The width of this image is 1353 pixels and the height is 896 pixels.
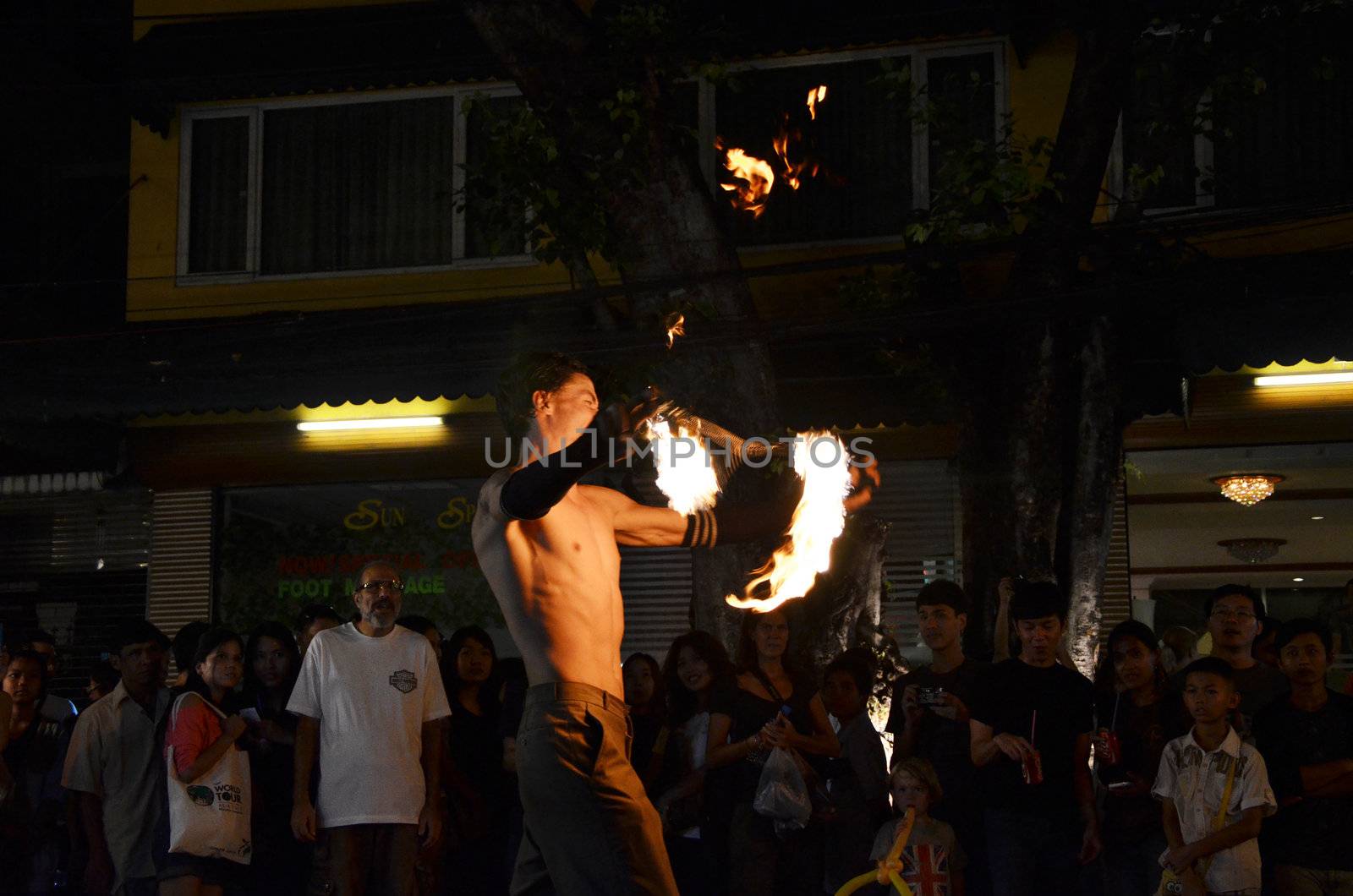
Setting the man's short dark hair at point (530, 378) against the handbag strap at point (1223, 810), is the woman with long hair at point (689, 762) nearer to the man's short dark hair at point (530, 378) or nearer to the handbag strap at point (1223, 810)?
the handbag strap at point (1223, 810)

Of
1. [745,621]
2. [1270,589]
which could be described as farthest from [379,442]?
[1270,589]

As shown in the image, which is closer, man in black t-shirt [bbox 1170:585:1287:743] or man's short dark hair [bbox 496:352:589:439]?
man's short dark hair [bbox 496:352:589:439]

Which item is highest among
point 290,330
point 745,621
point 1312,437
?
point 290,330

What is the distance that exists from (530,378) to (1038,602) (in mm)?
3289

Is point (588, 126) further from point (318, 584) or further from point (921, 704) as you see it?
point (318, 584)

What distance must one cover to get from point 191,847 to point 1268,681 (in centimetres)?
500

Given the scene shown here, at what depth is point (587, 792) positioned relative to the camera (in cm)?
433

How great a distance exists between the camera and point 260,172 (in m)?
13.2

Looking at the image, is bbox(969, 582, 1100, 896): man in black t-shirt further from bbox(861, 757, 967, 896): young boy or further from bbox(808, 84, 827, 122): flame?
bbox(808, 84, 827, 122): flame

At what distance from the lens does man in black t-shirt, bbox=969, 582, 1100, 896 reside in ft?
22.0

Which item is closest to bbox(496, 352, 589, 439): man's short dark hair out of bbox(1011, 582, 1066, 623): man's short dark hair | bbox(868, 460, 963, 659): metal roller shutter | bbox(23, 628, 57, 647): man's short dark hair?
bbox(1011, 582, 1066, 623): man's short dark hair

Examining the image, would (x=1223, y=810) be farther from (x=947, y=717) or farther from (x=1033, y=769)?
(x=947, y=717)

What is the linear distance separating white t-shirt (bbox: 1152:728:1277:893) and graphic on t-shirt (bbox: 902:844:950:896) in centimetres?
98

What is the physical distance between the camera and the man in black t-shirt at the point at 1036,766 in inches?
264
